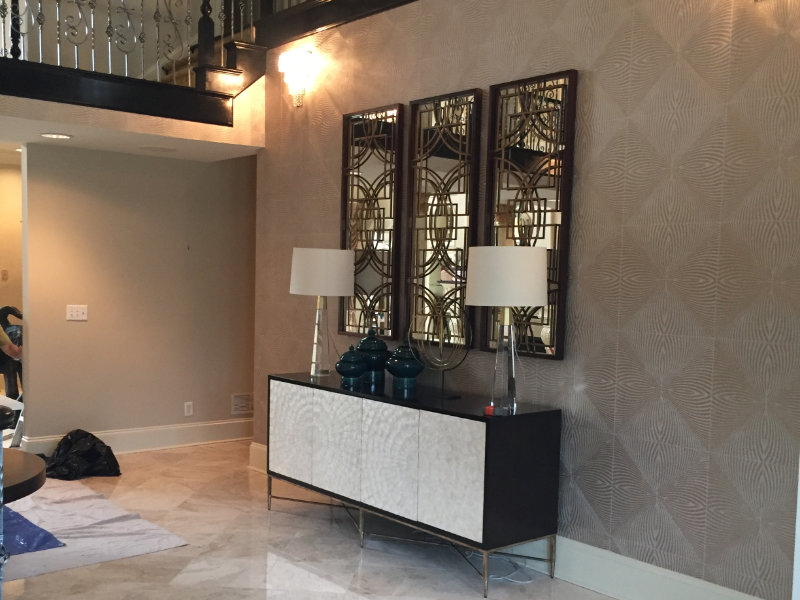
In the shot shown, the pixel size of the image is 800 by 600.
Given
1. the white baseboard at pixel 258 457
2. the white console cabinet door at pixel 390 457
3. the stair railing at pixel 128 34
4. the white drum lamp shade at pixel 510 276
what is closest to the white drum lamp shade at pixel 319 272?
the white console cabinet door at pixel 390 457

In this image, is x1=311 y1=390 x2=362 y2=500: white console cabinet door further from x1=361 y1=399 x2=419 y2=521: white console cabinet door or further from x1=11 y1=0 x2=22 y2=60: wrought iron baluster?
x1=11 y1=0 x2=22 y2=60: wrought iron baluster

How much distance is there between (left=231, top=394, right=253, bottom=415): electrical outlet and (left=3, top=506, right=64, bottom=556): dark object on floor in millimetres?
2447

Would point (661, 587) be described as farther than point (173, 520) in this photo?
No

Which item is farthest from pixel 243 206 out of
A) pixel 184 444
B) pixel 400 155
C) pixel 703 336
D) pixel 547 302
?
pixel 703 336

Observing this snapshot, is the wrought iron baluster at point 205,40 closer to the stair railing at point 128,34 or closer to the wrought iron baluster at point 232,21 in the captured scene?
the stair railing at point 128,34

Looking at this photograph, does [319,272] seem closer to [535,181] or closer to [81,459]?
[535,181]

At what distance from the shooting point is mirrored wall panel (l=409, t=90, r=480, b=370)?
14.4 feet

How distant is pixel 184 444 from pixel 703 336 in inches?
182

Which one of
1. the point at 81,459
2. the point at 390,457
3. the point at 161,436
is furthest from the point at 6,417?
the point at 161,436

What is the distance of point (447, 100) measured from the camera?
4.52 m

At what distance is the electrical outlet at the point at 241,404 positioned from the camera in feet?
23.0

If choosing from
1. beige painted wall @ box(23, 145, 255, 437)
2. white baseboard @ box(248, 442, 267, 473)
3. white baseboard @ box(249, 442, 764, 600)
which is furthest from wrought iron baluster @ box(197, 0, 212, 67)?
white baseboard @ box(249, 442, 764, 600)

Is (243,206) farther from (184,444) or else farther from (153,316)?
(184,444)

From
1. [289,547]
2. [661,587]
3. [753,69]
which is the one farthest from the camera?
[289,547]
